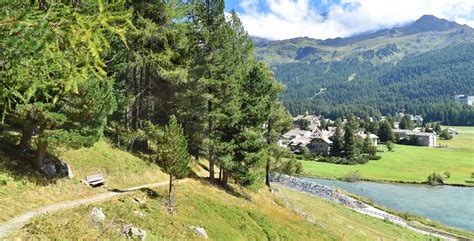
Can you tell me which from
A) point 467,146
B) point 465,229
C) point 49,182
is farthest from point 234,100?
point 467,146

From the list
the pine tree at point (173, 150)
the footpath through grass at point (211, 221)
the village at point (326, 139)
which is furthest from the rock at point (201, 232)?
the village at point (326, 139)

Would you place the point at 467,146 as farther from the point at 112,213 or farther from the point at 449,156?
the point at 112,213

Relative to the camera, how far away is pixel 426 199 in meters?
67.9

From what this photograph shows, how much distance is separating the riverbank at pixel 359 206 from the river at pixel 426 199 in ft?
21.2

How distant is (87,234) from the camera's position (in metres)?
15.5

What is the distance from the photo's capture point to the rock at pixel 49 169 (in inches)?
874

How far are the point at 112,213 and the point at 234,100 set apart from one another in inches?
619

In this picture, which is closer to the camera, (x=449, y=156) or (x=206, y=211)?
(x=206, y=211)

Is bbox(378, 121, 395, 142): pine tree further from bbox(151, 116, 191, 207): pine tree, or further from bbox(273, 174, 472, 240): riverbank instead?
bbox(151, 116, 191, 207): pine tree

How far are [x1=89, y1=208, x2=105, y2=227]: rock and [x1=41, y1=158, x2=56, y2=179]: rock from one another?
197 inches

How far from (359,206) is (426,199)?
18322 millimetres

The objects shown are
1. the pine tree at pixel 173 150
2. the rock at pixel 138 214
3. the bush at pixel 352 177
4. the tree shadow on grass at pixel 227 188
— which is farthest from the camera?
the bush at pixel 352 177

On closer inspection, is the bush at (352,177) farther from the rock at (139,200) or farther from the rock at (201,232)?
the rock at (139,200)

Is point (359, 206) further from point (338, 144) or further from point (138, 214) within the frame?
point (338, 144)
